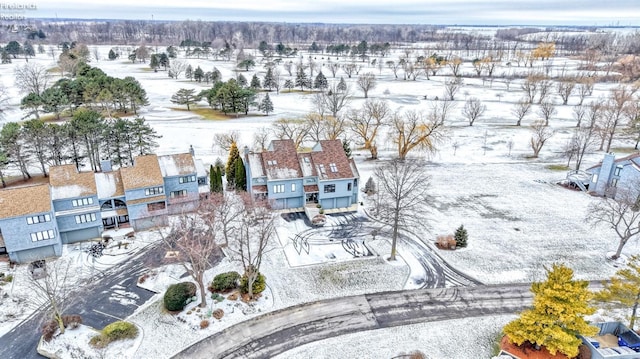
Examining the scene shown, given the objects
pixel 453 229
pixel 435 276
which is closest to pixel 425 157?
pixel 453 229

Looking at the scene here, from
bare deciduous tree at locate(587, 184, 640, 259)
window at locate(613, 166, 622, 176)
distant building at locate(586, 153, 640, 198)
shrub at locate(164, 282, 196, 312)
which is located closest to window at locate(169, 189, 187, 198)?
shrub at locate(164, 282, 196, 312)

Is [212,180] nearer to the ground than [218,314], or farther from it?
farther from it

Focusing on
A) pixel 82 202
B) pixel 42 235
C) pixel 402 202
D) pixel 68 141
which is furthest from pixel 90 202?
pixel 402 202

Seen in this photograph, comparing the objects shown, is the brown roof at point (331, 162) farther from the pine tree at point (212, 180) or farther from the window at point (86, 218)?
the window at point (86, 218)

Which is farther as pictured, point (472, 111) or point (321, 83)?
point (321, 83)

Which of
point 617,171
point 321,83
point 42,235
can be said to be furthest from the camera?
point 321,83

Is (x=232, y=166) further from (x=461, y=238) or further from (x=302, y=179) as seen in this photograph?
(x=461, y=238)

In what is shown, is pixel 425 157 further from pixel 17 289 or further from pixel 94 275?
pixel 17 289
